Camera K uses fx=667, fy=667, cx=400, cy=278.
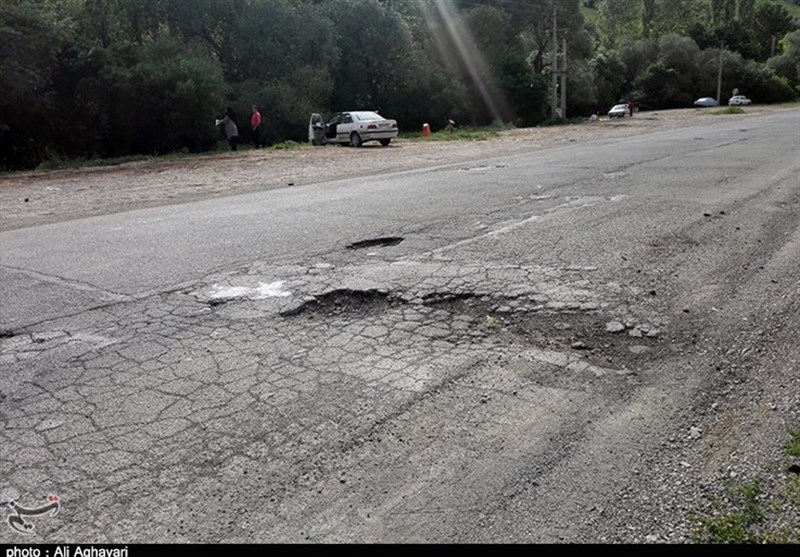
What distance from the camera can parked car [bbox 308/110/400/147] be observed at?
28969mm

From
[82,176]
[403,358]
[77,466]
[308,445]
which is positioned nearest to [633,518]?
[308,445]

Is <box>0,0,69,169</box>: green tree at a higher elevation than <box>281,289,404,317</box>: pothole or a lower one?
higher

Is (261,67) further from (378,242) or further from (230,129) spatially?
(378,242)

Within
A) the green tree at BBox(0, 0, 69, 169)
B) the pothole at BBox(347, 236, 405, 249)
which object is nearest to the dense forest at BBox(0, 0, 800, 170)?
the green tree at BBox(0, 0, 69, 169)

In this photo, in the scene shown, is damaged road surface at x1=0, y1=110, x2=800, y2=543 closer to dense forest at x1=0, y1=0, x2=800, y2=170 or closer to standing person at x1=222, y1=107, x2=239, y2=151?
standing person at x1=222, y1=107, x2=239, y2=151

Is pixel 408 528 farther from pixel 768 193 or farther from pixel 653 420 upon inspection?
pixel 768 193

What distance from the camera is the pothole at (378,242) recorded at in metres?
7.57

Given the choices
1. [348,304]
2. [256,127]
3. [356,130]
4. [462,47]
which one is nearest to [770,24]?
[462,47]

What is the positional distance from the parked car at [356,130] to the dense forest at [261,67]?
450 centimetres

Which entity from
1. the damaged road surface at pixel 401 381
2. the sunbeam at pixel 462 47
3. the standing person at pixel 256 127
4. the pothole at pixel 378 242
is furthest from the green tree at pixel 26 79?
the sunbeam at pixel 462 47

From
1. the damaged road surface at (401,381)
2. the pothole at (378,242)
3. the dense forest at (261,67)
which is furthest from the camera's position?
the dense forest at (261,67)

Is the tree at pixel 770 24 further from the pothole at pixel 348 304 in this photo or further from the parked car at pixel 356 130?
the pothole at pixel 348 304

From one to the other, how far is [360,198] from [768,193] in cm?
652

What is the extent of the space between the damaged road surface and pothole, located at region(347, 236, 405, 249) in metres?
0.07
